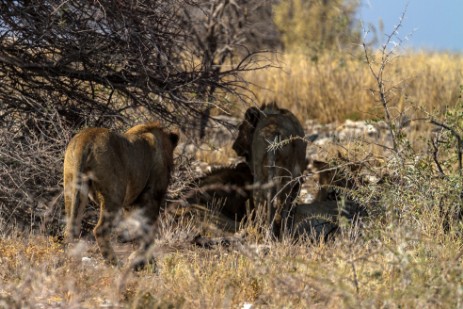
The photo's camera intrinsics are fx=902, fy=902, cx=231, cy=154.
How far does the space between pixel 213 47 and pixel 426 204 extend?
7231 millimetres

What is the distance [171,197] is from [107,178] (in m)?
2.81

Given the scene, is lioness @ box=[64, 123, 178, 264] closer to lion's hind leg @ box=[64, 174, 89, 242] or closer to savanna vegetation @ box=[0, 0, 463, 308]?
lion's hind leg @ box=[64, 174, 89, 242]

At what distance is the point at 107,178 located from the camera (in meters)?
6.34

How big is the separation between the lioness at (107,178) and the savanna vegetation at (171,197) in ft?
0.66

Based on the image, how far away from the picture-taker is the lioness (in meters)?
6.20

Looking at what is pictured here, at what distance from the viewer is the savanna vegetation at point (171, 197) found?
4.94 meters

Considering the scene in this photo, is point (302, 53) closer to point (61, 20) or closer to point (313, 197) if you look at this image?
point (313, 197)

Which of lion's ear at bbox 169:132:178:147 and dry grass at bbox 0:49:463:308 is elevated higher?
lion's ear at bbox 169:132:178:147

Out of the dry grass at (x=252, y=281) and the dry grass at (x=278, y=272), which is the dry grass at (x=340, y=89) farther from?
the dry grass at (x=252, y=281)

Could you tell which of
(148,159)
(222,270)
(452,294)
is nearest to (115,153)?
(148,159)

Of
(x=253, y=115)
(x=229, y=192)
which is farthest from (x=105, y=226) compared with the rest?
(x=253, y=115)

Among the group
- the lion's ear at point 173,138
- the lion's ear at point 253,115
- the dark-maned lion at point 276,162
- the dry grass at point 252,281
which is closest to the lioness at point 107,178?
the dry grass at point 252,281

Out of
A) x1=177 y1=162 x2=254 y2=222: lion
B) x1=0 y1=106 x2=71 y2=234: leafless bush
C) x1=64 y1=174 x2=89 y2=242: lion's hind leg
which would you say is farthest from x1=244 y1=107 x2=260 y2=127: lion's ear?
x1=64 y1=174 x2=89 y2=242: lion's hind leg

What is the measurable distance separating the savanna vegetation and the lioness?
202 millimetres
